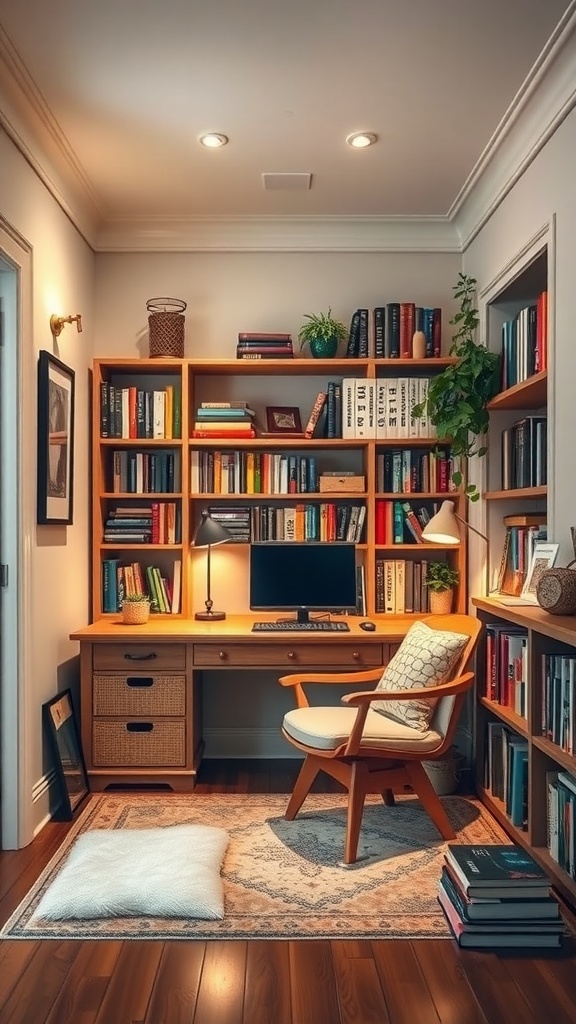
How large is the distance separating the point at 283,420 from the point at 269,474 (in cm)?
30

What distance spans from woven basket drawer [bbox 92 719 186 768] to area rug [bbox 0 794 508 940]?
0.15 metres

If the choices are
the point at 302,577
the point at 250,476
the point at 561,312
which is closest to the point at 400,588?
the point at 302,577

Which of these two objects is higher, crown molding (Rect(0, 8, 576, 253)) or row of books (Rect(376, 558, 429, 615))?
crown molding (Rect(0, 8, 576, 253))

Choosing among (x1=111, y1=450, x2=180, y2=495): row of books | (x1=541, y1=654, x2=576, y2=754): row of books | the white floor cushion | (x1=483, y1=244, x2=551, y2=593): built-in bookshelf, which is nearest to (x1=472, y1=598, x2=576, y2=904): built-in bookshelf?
(x1=541, y1=654, x2=576, y2=754): row of books

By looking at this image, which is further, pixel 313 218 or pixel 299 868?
pixel 313 218

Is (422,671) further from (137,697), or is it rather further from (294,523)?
(137,697)

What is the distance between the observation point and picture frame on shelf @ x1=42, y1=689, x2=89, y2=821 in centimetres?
331

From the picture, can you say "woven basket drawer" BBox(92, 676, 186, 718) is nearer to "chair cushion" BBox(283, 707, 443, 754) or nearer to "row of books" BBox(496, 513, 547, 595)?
"chair cushion" BBox(283, 707, 443, 754)

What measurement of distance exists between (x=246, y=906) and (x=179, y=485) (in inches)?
85.7

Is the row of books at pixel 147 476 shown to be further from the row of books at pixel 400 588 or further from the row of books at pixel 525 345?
the row of books at pixel 525 345

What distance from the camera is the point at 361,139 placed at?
10.8 feet

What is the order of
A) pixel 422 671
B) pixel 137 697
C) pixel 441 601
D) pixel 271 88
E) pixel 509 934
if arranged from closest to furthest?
pixel 509 934 < pixel 271 88 < pixel 422 671 < pixel 137 697 < pixel 441 601

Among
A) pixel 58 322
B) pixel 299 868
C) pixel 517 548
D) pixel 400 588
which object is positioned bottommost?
pixel 299 868

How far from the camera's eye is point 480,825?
10.5 feet
